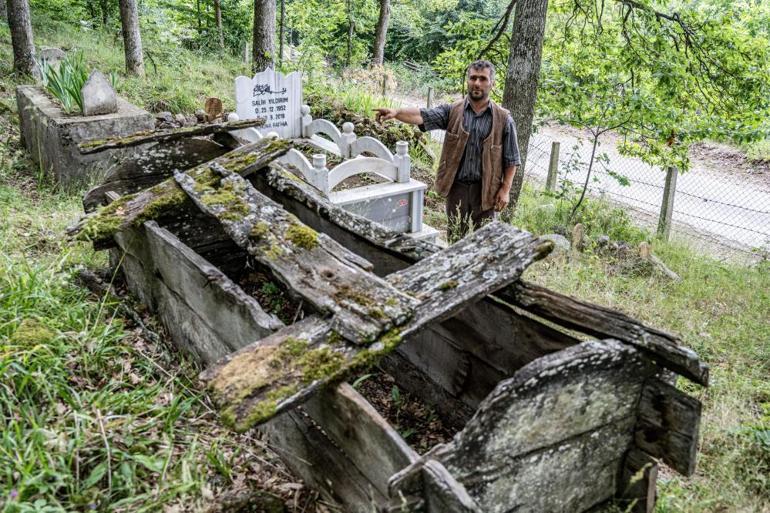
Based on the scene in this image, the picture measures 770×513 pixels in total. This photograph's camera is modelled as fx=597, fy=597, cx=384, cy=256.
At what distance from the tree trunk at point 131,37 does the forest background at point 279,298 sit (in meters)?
0.16

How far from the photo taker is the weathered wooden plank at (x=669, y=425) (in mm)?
2326

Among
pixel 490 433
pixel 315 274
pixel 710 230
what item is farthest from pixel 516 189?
pixel 490 433

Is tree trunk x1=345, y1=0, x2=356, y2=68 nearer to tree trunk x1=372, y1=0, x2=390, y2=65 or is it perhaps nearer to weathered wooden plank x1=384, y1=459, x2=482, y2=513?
tree trunk x1=372, y1=0, x2=390, y2=65

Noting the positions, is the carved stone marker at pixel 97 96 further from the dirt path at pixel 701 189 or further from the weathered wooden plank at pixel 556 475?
the weathered wooden plank at pixel 556 475

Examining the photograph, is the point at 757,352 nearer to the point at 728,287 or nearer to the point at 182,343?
the point at 728,287

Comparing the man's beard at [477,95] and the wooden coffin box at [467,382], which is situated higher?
the man's beard at [477,95]

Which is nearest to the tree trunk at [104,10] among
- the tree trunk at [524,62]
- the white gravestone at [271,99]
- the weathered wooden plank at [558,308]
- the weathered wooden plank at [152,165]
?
the white gravestone at [271,99]

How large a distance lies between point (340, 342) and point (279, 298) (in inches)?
91.3

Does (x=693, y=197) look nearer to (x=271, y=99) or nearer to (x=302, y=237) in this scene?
(x=271, y=99)

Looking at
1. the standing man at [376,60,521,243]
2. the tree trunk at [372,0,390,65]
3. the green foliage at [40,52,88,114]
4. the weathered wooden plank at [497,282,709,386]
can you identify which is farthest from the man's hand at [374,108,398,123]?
the tree trunk at [372,0,390,65]

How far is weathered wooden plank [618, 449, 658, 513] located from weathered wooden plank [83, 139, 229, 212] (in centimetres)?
390

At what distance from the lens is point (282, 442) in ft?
9.29

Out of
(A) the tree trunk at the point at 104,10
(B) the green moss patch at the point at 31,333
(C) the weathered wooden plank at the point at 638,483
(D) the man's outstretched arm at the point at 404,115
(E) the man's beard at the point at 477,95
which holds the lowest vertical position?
(C) the weathered wooden plank at the point at 638,483

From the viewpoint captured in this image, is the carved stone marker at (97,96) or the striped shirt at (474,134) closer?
the striped shirt at (474,134)
